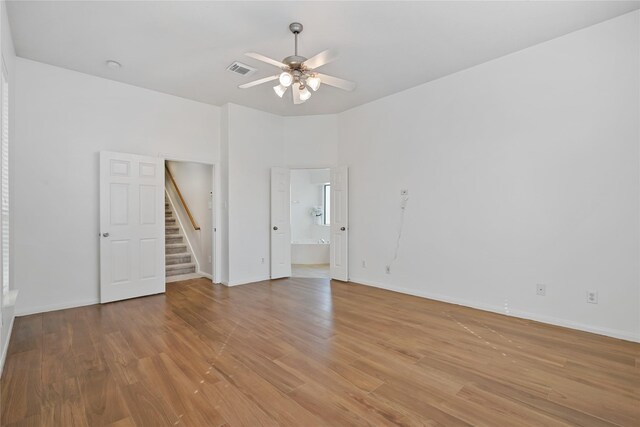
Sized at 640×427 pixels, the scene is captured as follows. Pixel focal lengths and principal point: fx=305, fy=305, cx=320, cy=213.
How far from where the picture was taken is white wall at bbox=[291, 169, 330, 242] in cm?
884

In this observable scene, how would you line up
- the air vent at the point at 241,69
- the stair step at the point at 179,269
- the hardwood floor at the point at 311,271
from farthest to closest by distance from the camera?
the hardwood floor at the point at 311,271 < the stair step at the point at 179,269 < the air vent at the point at 241,69

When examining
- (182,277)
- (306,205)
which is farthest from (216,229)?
(306,205)

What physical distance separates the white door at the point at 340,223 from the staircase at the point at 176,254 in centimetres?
292

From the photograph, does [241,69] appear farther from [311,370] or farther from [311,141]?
[311,370]

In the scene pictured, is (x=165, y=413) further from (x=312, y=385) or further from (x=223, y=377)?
(x=312, y=385)

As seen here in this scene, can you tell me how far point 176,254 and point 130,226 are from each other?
197 cm

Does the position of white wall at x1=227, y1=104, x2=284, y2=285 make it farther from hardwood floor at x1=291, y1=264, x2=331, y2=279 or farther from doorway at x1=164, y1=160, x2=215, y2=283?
hardwood floor at x1=291, y1=264, x2=331, y2=279

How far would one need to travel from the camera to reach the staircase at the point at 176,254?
5934 mm

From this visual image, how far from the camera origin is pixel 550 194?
3299mm

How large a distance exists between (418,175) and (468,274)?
153 centimetres

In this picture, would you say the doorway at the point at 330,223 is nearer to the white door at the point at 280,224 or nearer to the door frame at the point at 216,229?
the white door at the point at 280,224

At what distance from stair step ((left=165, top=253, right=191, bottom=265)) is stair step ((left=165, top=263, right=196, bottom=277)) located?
108 mm

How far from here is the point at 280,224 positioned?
226 inches

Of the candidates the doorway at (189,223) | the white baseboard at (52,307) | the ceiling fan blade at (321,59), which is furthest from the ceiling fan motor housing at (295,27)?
the white baseboard at (52,307)
